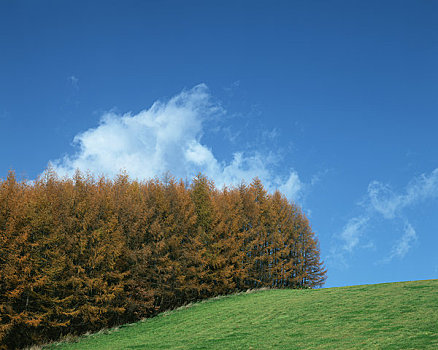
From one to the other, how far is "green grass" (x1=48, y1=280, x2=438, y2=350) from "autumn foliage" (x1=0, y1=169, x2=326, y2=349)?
9.77 ft

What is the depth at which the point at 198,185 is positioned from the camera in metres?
42.5

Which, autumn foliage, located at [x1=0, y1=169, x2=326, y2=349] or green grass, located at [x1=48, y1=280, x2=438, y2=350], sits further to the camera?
autumn foliage, located at [x1=0, y1=169, x2=326, y2=349]

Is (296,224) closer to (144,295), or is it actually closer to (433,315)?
(144,295)

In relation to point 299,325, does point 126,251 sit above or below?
above

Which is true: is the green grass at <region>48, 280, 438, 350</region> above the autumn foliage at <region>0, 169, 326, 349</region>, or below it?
below

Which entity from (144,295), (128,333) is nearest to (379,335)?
(128,333)

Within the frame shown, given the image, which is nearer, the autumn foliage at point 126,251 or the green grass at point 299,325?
the green grass at point 299,325

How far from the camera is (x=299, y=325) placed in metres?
20.0

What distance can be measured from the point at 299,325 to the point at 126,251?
18864 millimetres

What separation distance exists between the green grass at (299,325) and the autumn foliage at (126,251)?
9.77 ft

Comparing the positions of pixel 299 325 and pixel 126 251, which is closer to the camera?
pixel 299 325

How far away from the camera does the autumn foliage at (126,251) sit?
86.3ft

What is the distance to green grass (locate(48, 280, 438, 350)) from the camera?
15.1 metres

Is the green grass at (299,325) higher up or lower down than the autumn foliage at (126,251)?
lower down
